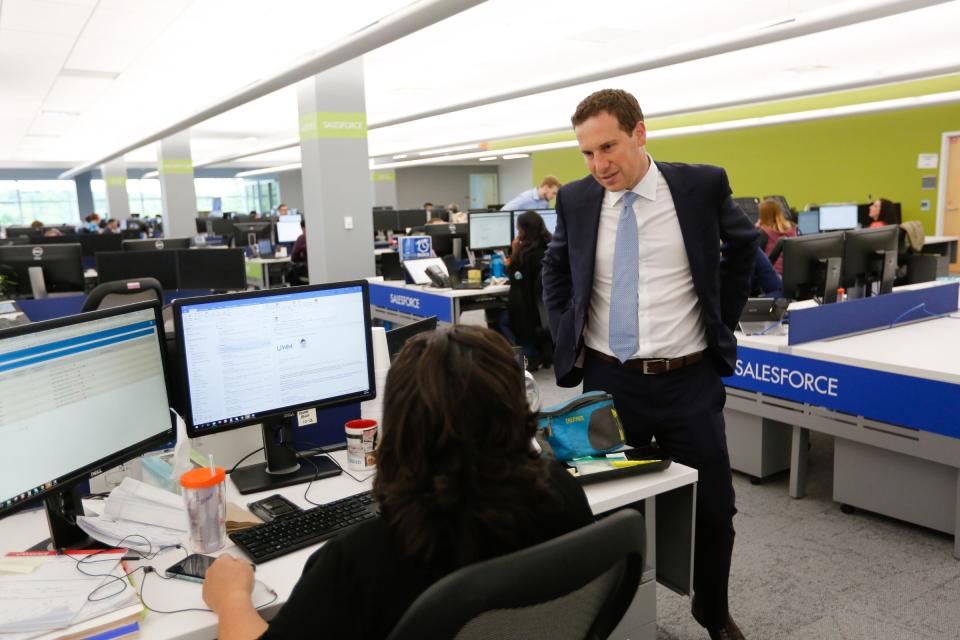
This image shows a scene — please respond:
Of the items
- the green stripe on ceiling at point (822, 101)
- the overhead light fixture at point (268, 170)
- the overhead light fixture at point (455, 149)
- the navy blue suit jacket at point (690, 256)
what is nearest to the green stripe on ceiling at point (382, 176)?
the overhead light fixture at point (455, 149)

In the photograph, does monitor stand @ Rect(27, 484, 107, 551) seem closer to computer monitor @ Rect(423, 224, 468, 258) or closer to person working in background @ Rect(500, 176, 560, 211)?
computer monitor @ Rect(423, 224, 468, 258)

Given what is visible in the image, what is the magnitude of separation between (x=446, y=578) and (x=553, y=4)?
602 centimetres

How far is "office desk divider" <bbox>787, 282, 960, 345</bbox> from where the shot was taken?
10.4ft

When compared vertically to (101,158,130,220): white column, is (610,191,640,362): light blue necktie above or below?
below

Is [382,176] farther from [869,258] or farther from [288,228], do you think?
[869,258]

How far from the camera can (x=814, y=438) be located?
418 centimetres

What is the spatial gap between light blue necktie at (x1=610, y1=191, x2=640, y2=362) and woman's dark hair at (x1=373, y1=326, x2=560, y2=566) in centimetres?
125

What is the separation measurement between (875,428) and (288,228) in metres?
9.60

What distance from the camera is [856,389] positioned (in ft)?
9.63

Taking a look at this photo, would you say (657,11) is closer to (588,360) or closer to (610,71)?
(610,71)

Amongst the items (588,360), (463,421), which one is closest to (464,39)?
(588,360)

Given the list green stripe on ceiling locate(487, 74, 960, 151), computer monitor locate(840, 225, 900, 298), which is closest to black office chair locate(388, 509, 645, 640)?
computer monitor locate(840, 225, 900, 298)

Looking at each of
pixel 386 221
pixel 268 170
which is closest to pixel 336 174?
pixel 386 221

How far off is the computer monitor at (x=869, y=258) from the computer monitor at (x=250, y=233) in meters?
9.37
